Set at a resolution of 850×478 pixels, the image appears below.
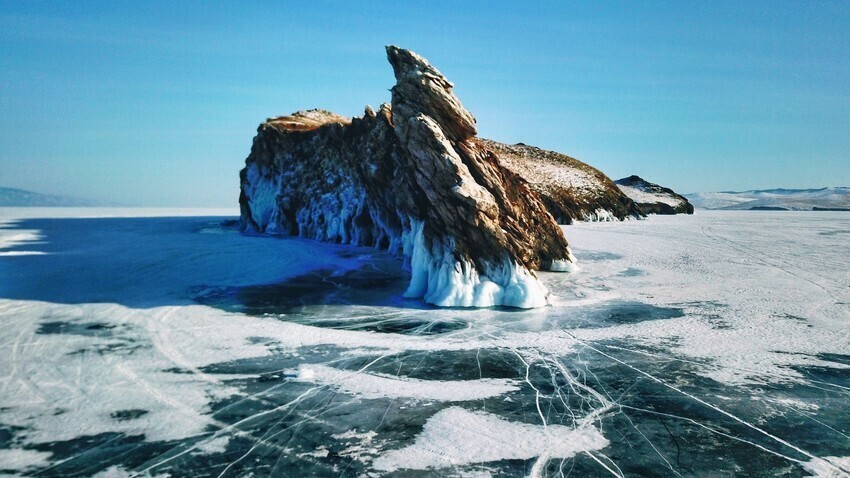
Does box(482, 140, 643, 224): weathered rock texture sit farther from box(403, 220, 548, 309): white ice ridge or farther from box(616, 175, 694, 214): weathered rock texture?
box(403, 220, 548, 309): white ice ridge

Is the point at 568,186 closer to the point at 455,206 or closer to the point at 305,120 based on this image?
the point at 305,120

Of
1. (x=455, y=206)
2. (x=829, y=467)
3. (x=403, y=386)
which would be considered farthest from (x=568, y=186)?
(x=829, y=467)

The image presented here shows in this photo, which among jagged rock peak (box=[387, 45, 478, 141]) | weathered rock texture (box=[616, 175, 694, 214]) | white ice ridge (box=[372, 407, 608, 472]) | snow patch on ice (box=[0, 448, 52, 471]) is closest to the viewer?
snow patch on ice (box=[0, 448, 52, 471])

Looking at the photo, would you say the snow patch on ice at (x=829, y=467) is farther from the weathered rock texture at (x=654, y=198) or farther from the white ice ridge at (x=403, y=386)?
the weathered rock texture at (x=654, y=198)

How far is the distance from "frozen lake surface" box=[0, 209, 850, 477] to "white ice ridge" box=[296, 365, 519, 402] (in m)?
0.05

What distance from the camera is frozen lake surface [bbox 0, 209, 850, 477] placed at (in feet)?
21.0

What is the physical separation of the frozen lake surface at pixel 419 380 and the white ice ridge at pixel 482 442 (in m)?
0.03

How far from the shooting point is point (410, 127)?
16875 mm

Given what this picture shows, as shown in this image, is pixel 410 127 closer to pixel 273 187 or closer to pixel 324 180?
pixel 324 180

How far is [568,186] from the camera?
63000mm

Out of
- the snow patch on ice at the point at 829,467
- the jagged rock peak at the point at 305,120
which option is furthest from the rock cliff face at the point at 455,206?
the jagged rock peak at the point at 305,120

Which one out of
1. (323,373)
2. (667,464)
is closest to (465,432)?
(667,464)

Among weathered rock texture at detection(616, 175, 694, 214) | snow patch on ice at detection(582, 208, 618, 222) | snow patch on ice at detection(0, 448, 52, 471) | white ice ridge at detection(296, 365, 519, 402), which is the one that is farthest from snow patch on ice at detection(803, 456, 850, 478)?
weathered rock texture at detection(616, 175, 694, 214)

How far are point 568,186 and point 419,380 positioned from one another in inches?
2276
